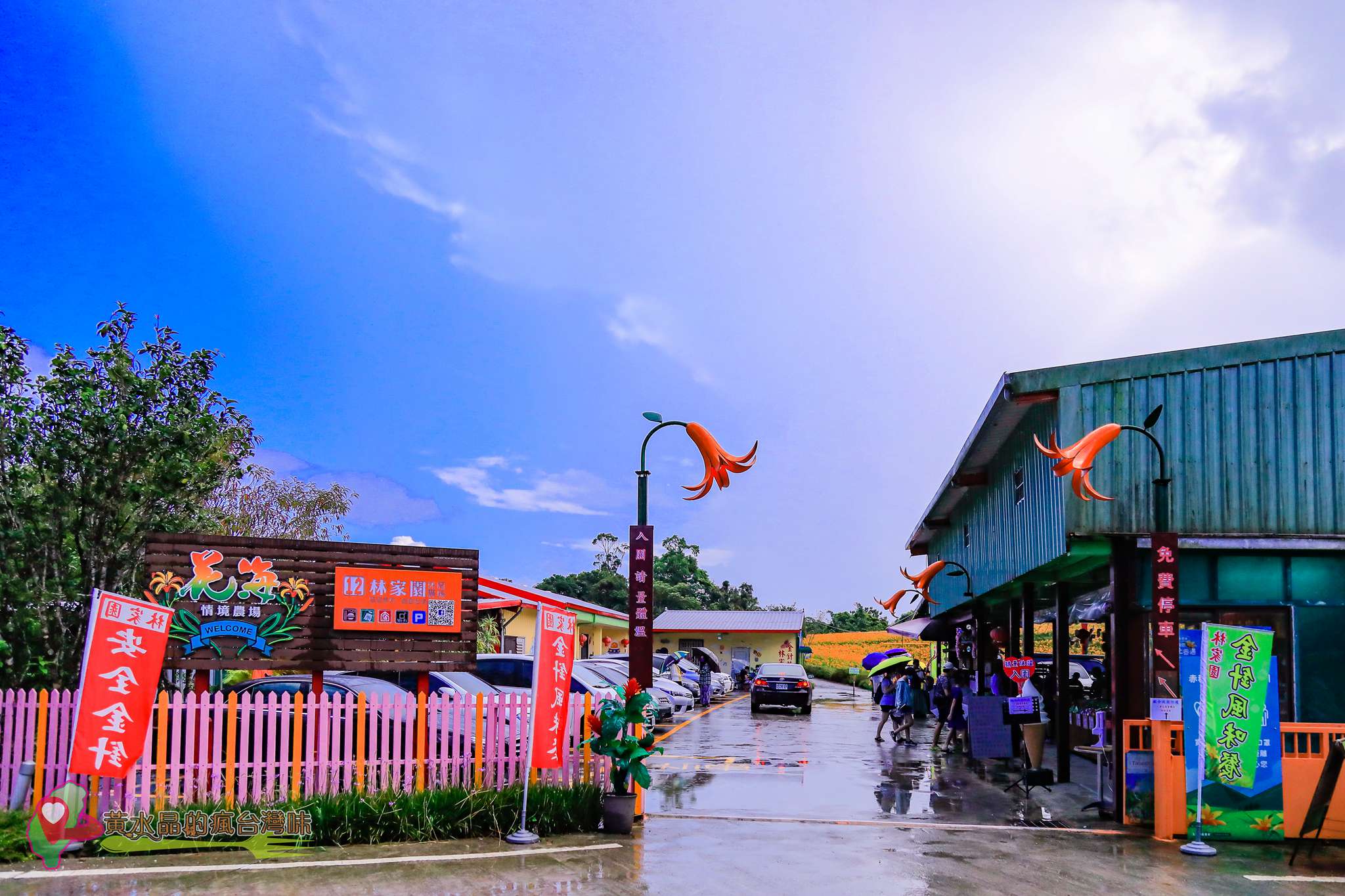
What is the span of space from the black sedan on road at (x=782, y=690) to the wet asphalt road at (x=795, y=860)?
49.6 ft

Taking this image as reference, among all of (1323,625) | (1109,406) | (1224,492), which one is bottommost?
(1323,625)

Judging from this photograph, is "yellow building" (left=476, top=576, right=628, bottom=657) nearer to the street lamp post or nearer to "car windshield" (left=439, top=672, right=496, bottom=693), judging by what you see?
"car windshield" (left=439, top=672, right=496, bottom=693)

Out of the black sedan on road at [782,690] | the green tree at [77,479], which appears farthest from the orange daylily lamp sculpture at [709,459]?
the black sedan on road at [782,690]

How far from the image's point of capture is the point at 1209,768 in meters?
10.2

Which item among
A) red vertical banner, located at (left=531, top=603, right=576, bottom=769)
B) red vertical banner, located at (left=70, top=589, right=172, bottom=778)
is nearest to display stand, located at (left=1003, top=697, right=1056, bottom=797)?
red vertical banner, located at (left=531, top=603, right=576, bottom=769)

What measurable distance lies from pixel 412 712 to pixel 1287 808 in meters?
8.44

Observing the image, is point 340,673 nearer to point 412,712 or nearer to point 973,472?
point 412,712

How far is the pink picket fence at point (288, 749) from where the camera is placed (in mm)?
9469

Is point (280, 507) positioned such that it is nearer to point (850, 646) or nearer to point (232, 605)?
point (232, 605)

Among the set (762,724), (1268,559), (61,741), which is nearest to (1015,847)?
(1268,559)

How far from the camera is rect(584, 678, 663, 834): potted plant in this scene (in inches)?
400

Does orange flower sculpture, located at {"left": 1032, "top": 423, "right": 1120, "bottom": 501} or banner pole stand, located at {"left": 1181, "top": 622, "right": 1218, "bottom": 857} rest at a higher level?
orange flower sculpture, located at {"left": 1032, "top": 423, "right": 1120, "bottom": 501}

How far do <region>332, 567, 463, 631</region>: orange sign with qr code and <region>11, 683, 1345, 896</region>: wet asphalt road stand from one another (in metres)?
2.75

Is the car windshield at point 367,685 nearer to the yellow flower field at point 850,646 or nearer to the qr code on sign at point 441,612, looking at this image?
the qr code on sign at point 441,612
